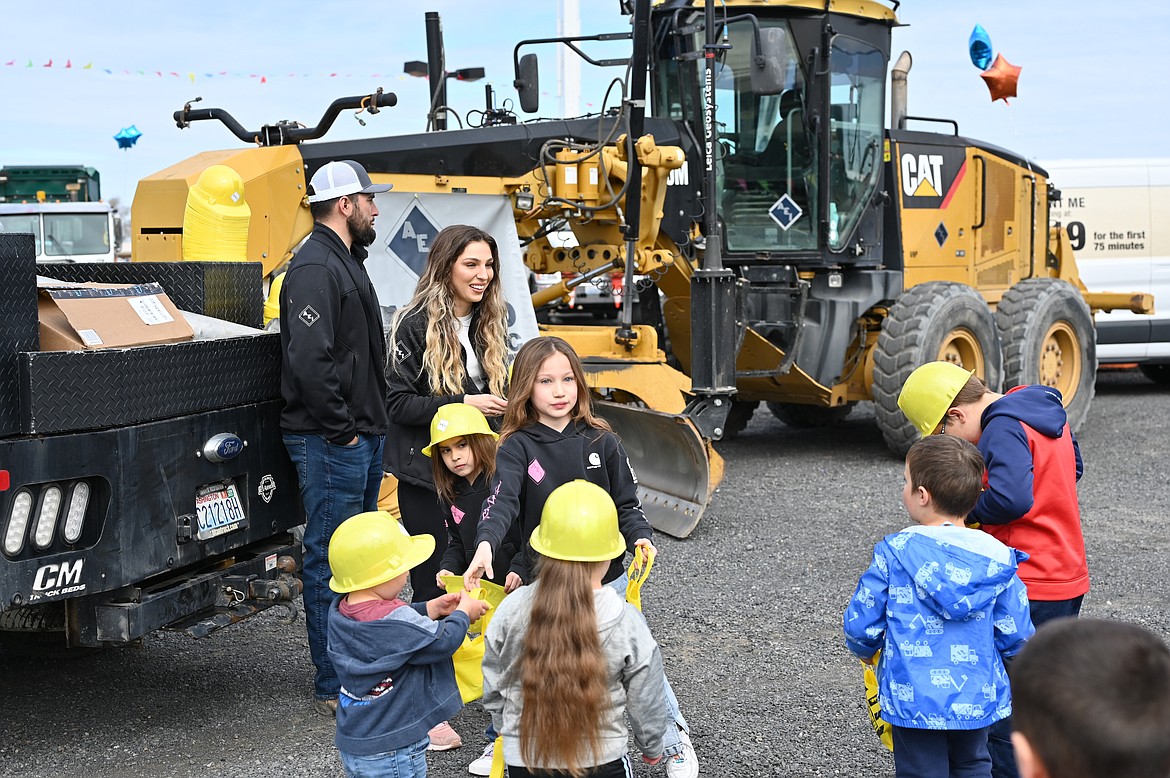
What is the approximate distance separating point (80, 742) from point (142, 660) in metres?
0.97

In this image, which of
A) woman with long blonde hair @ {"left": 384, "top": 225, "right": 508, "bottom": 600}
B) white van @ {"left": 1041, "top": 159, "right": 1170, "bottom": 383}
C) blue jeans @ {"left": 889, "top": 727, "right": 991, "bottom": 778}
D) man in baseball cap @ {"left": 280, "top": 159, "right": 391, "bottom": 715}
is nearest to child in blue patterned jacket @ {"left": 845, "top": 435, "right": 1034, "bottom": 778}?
blue jeans @ {"left": 889, "top": 727, "right": 991, "bottom": 778}

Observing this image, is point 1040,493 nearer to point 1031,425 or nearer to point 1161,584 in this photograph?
point 1031,425

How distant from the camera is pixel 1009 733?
3510 mm

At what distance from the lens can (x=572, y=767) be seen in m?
2.96

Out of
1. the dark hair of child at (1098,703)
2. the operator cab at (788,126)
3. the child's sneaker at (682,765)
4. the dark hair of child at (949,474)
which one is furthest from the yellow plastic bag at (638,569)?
the operator cab at (788,126)

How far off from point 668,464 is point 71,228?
14697 millimetres

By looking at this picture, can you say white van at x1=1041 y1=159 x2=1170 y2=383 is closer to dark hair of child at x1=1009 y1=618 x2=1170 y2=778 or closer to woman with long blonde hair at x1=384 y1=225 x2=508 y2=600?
woman with long blonde hair at x1=384 y1=225 x2=508 y2=600

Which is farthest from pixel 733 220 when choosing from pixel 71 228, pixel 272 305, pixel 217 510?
pixel 71 228

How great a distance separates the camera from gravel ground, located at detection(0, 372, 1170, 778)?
430 centimetres

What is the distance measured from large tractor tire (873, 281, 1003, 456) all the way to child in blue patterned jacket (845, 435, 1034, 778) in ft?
20.7

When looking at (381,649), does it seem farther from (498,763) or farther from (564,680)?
(564,680)

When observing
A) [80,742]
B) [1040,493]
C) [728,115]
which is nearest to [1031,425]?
[1040,493]

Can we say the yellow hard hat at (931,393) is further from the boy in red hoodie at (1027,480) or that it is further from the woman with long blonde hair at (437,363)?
the woman with long blonde hair at (437,363)

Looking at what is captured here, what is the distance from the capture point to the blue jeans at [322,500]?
4.51 meters
